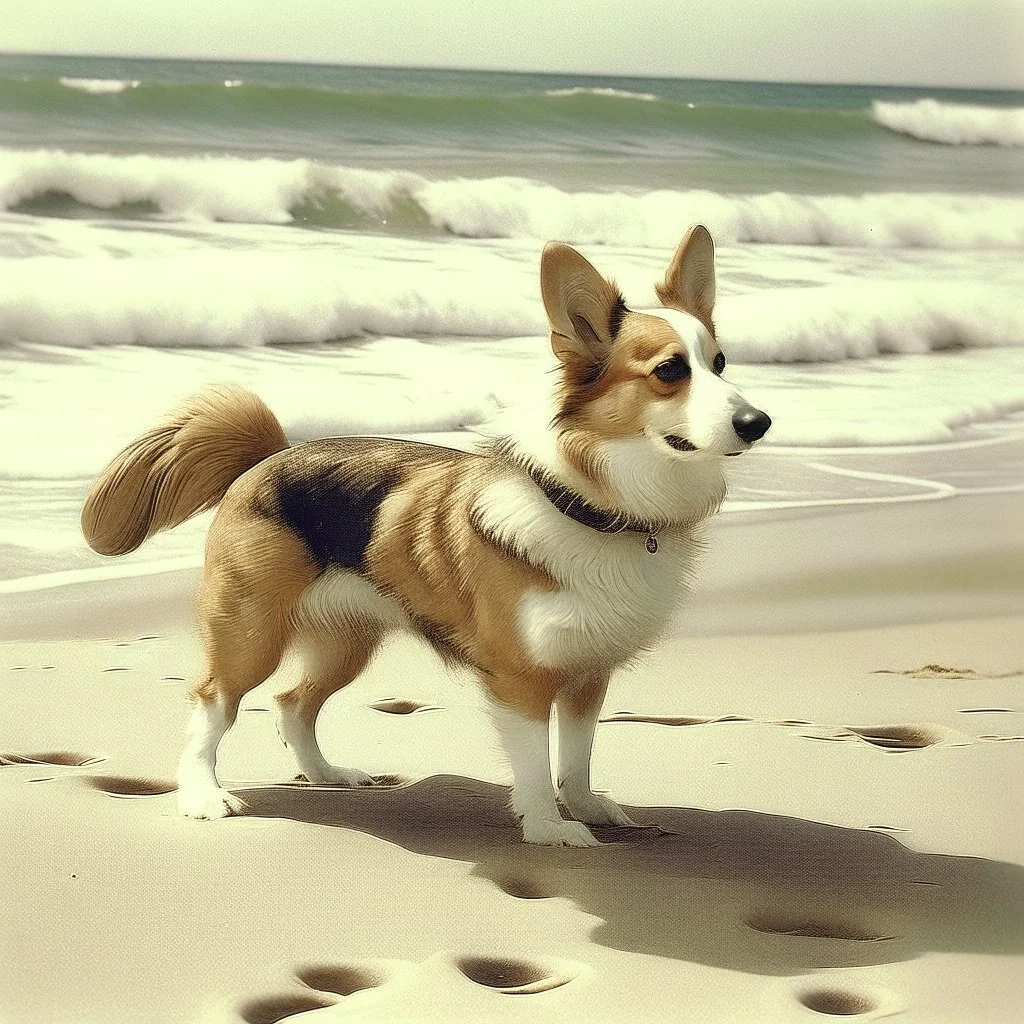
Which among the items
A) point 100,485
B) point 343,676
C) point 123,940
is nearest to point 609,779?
point 343,676

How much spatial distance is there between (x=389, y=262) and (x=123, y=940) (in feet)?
5.66

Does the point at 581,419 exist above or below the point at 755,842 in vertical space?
above

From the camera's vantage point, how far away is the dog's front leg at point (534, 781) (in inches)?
94.3

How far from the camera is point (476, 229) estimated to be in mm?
3176

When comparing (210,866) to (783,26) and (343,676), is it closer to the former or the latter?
(343,676)

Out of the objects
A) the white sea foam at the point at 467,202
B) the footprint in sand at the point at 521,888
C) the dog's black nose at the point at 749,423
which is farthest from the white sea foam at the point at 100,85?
the footprint in sand at the point at 521,888

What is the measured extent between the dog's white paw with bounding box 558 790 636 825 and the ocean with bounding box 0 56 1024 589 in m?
0.85

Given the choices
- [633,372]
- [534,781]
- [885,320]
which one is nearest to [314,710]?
[534,781]

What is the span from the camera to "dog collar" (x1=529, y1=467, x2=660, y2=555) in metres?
2.32

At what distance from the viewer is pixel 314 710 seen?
268 centimetres

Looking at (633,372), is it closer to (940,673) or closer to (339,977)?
(339,977)

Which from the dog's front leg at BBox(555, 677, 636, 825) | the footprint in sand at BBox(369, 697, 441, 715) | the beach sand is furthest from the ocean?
the dog's front leg at BBox(555, 677, 636, 825)

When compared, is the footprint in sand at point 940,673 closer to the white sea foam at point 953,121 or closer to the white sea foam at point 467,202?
the white sea foam at point 467,202

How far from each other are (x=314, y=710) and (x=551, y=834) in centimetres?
57
